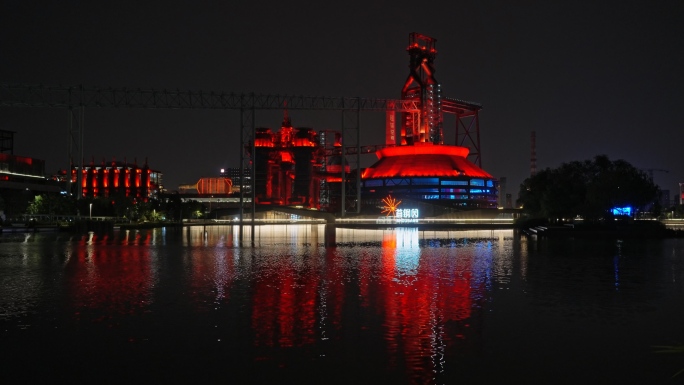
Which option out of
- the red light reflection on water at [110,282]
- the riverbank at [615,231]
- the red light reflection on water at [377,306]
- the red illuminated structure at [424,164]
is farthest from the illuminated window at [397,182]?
the red light reflection on water at [377,306]

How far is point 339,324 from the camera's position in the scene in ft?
56.5

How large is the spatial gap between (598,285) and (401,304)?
971 cm

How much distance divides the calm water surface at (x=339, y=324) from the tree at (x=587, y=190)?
129 feet

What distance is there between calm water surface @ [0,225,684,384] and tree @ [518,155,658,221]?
129 feet

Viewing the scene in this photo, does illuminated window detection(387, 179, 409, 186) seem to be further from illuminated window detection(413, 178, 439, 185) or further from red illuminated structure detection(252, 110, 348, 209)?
red illuminated structure detection(252, 110, 348, 209)

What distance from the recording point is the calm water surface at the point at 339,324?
1288 centimetres

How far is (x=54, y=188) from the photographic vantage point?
153 metres

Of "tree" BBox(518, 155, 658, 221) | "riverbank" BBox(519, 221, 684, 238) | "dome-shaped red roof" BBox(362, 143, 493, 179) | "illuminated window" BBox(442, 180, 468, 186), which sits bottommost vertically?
"riverbank" BBox(519, 221, 684, 238)

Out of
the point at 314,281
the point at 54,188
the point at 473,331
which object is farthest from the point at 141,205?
the point at 473,331

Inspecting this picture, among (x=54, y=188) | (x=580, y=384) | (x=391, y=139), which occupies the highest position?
(x=391, y=139)

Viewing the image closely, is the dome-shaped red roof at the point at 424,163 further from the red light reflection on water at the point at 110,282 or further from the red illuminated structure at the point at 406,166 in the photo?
the red light reflection on water at the point at 110,282

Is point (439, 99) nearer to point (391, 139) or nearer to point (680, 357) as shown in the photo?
point (391, 139)

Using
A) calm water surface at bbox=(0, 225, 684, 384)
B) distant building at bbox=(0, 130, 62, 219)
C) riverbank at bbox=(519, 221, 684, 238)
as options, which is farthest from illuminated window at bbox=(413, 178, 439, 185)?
calm water surface at bbox=(0, 225, 684, 384)

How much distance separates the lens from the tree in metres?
69.3
